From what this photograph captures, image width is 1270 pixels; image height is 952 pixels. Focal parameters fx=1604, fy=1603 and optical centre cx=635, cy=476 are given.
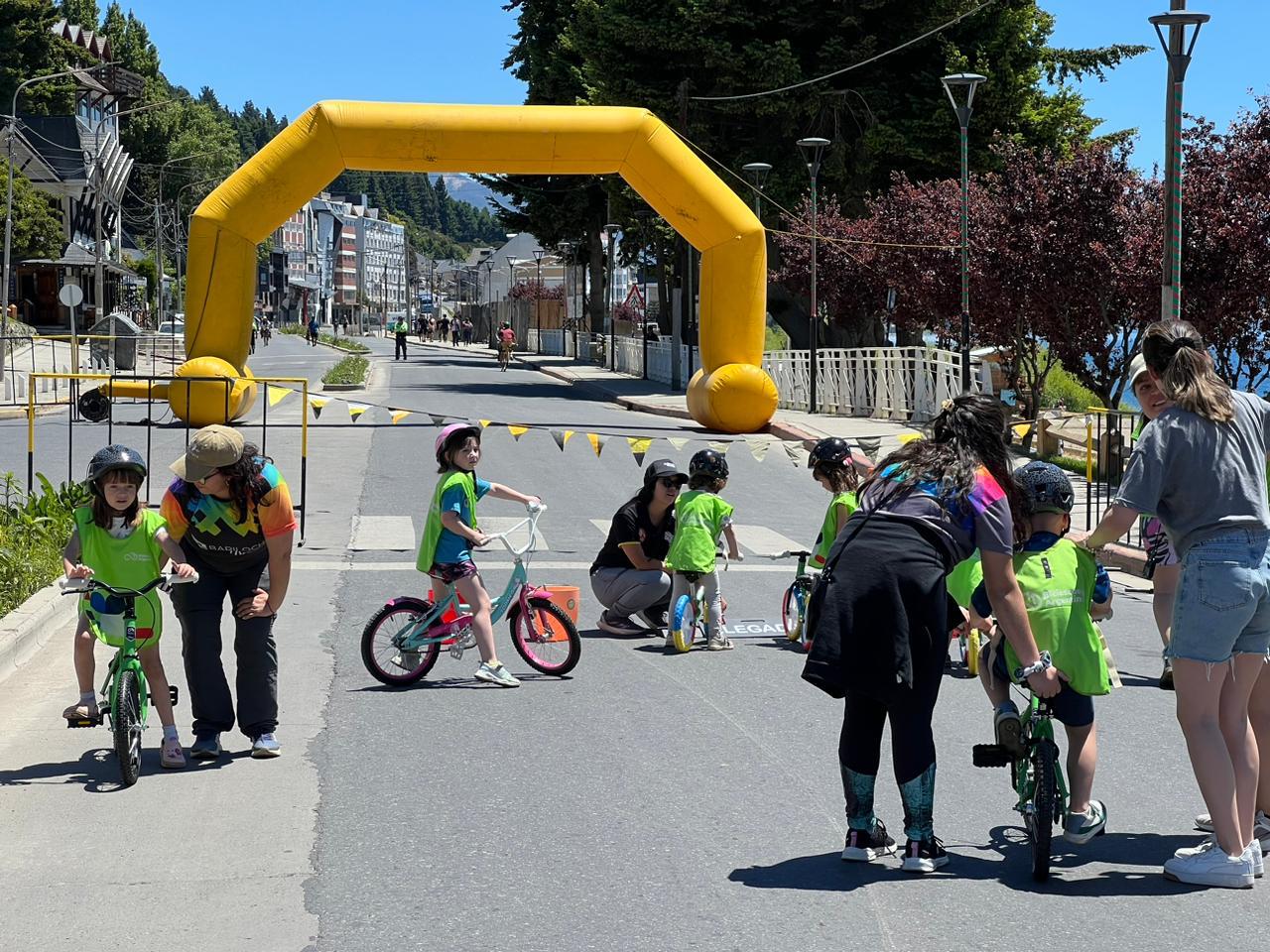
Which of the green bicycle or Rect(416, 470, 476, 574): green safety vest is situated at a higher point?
Rect(416, 470, 476, 574): green safety vest

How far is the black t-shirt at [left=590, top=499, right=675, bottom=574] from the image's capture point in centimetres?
1078

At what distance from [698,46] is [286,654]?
3172 centimetres

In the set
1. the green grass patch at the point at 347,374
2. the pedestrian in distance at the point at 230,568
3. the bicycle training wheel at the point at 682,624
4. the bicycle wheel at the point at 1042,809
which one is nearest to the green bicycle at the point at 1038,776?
the bicycle wheel at the point at 1042,809

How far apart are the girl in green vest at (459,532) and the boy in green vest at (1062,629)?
3609 mm

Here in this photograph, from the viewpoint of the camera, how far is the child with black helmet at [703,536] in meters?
10.3

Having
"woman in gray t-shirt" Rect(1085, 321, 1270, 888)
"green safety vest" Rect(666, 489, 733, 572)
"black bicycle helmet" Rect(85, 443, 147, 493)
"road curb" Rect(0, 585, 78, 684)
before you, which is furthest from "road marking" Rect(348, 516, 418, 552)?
"woman in gray t-shirt" Rect(1085, 321, 1270, 888)

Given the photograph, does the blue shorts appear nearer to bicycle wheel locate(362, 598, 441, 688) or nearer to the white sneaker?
the white sneaker

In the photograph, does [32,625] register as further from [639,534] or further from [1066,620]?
[1066,620]

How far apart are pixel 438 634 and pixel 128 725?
2.50 metres

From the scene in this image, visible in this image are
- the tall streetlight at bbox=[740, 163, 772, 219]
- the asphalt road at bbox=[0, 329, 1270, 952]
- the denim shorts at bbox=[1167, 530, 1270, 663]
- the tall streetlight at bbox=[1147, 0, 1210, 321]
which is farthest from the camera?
the tall streetlight at bbox=[740, 163, 772, 219]

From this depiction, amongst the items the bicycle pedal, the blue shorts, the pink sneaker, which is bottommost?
the pink sneaker

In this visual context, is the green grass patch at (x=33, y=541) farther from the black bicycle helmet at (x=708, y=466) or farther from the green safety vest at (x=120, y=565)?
the black bicycle helmet at (x=708, y=466)

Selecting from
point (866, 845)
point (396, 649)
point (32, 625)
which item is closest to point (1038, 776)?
point (866, 845)

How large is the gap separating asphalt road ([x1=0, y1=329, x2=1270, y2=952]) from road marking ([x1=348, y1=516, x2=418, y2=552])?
4.10m
